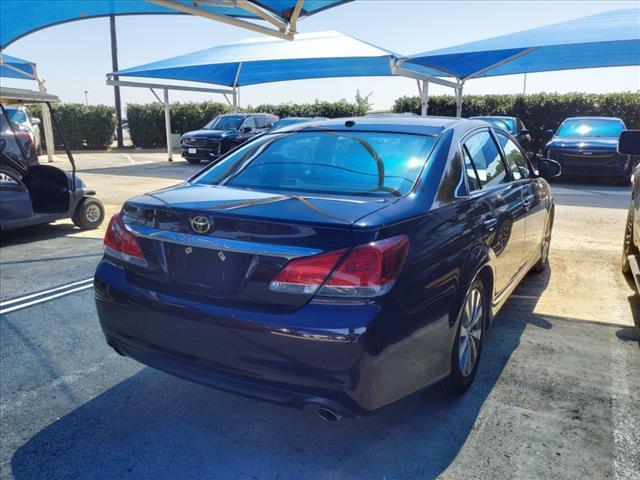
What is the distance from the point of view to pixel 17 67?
19.2m

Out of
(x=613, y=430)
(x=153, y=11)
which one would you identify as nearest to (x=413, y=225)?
(x=613, y=430)

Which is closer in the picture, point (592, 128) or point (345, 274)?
point (345, 274)

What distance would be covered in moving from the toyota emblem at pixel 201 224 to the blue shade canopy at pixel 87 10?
21.2 feet

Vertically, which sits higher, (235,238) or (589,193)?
(235,238)

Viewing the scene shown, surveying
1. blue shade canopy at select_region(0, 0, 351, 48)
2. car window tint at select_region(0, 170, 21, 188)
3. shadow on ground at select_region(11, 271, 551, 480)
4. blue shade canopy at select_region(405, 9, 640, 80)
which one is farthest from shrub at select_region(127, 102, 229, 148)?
shadow on ground at select_region(11, 271, 551, 480)

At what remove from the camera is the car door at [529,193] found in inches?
162

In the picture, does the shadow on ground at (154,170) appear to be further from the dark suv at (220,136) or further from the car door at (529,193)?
the car door at (529,193)

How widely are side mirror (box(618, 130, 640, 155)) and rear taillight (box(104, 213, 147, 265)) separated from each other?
3800 mm

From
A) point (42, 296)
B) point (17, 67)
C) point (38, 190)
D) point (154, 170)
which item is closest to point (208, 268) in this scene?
point (42, 296)

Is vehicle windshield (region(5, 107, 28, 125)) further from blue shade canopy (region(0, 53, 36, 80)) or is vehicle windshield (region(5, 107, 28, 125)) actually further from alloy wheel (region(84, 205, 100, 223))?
alloy wheel (region(84, 205, 100, 223))

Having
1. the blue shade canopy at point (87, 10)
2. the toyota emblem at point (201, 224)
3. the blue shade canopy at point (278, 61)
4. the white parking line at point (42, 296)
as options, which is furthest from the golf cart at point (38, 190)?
the blue shade canopy at point (278, 61)

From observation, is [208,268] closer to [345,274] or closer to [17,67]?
[345,274]

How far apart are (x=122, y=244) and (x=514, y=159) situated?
319cm

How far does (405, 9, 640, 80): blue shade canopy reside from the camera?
10.9m
